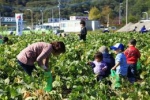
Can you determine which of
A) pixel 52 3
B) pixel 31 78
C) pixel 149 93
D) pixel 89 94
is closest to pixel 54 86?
pixel 31 78

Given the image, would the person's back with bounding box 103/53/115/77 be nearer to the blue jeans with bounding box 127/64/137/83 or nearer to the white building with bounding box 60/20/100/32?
the blue jeans with bounding box 127/64/137/83

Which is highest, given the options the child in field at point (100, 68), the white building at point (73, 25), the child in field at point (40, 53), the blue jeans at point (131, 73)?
the child in field at point (40, 53)

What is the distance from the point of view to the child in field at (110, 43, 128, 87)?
778cm

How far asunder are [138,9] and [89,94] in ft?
384

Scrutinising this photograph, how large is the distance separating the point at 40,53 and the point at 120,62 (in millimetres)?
1802

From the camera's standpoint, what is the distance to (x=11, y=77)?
8.52m

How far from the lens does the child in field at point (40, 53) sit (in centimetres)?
646

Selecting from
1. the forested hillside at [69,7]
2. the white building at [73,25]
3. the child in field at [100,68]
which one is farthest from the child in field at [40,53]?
the forested hillside at [69,7]

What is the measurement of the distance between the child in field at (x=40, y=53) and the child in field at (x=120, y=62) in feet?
5.14

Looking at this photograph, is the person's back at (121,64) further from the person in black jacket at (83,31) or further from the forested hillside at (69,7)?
the forested hillside at (69,7)

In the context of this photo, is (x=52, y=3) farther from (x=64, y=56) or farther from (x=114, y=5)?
(x=64, y=56)

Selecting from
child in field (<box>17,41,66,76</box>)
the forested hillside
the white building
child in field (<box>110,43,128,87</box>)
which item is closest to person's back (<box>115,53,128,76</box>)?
child in field (<box>110,43,128,87</box>)

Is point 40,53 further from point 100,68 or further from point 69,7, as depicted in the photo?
point 69,7

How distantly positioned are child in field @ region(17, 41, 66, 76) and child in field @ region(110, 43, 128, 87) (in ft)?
5.14
